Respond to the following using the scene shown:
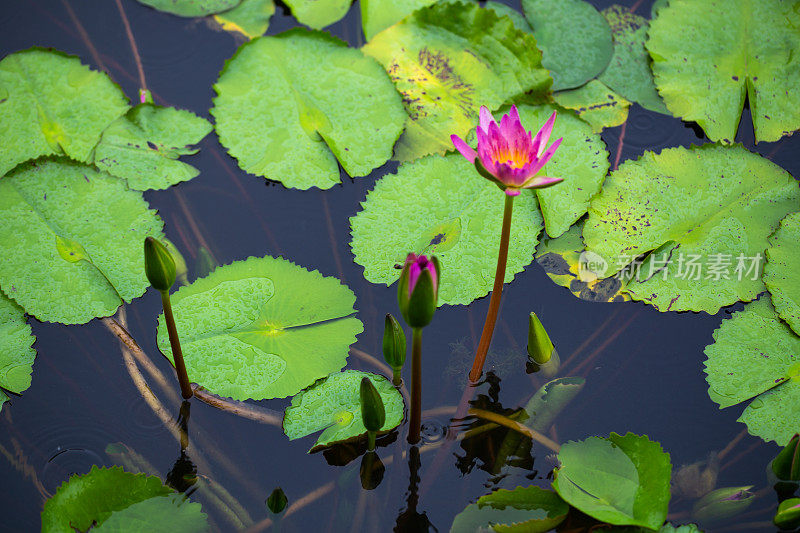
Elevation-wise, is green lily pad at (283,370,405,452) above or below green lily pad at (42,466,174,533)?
above

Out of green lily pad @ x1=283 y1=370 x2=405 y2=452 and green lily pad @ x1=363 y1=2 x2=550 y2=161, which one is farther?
green lily pad @ x1=363 y1=2 x2=550 y2=161

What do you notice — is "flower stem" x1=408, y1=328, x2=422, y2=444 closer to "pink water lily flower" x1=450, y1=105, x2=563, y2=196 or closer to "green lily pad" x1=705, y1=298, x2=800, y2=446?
"pink water lily flower" x1=450, y1=105, x2=563, y2=196

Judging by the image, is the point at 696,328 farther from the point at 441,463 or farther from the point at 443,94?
the point at 443,94

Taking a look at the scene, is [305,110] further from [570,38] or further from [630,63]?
[630,63]

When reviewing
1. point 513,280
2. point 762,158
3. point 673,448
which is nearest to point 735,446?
point 673,448

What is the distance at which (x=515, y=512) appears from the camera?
2.16 metres

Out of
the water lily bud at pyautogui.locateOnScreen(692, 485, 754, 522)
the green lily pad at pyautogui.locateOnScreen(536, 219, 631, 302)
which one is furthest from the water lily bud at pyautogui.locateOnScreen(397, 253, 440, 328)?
the water lily bud at pyautogui.locateOnScreen(692, 485, 754, 522)

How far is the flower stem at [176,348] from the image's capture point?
7.08 feet

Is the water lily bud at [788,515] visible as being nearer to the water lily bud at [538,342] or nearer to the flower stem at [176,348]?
the water lily bud at [538,342]

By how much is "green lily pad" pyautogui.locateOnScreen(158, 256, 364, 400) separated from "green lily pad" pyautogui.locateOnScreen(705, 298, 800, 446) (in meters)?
1.33

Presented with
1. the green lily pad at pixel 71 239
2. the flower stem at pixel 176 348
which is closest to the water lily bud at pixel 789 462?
the flower stem at pixel 176 348

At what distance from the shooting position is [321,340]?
2463 mm

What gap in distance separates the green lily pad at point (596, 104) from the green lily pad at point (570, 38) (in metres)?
0.04

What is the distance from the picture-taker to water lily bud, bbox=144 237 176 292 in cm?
201
